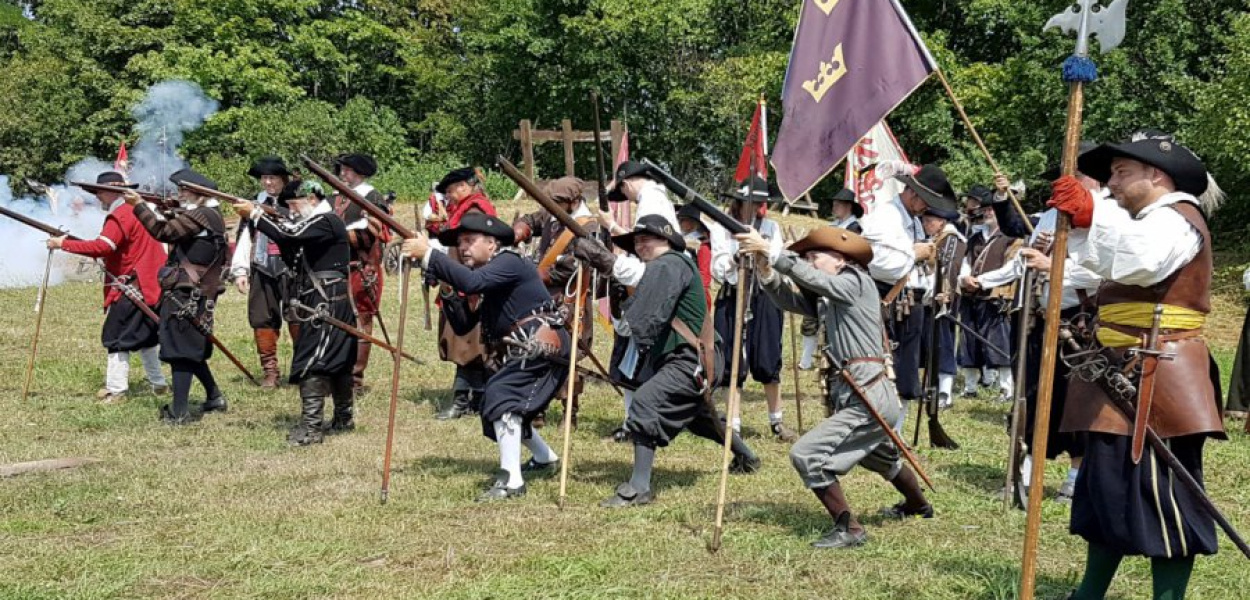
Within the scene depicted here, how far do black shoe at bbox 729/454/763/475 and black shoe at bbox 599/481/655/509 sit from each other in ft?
3.51

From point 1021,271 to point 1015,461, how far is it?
1405 mm

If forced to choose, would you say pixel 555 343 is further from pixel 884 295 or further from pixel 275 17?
pixel 275 17

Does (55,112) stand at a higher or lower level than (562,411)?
higher

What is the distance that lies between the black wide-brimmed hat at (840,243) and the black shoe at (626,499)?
1.98 metres

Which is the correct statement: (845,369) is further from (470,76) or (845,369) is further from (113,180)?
(470,76)

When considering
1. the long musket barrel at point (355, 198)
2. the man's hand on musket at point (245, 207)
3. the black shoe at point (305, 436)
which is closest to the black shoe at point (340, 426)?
the black shoe at point (305, 436)

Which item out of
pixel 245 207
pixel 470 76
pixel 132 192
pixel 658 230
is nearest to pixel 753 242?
pixel 658 230

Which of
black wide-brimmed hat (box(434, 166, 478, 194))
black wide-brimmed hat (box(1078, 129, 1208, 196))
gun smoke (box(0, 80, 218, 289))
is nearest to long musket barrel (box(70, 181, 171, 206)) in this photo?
gun smoke (box(0, 80, 218, 289))

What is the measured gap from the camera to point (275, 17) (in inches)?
1813

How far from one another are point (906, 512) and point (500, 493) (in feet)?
8.29

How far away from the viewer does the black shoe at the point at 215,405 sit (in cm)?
1030

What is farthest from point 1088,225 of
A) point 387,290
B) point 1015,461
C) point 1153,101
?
point 1153,101

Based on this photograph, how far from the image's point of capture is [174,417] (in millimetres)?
9727

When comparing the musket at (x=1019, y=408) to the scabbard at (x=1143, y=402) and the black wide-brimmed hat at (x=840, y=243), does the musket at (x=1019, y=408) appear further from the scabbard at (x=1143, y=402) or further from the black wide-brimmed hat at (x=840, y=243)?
the scabbard at (x=1143, y=402)
